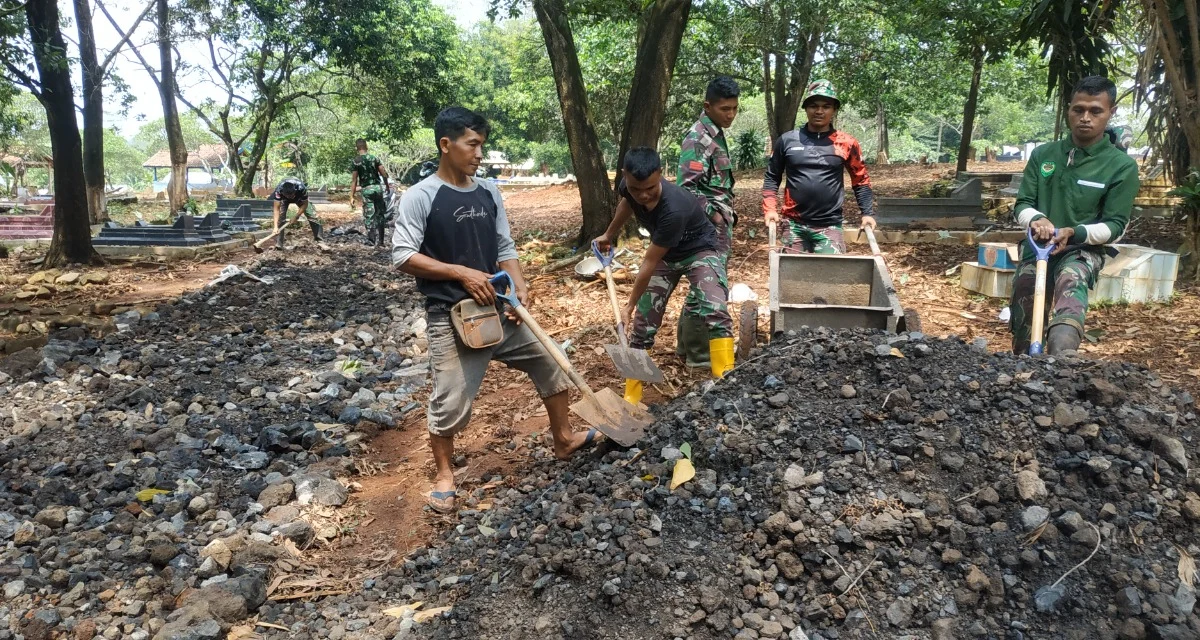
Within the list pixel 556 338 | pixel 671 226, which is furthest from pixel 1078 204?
pixel 556 338

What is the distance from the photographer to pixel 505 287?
3.66m

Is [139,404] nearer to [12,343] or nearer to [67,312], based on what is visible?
[12,343]

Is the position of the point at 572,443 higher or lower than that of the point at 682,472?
lower

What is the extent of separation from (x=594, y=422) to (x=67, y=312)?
284 inches

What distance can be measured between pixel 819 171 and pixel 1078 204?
1.51 m

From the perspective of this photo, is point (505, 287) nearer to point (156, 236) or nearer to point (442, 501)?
point (442, 501)

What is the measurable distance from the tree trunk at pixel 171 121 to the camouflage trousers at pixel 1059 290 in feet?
64.8

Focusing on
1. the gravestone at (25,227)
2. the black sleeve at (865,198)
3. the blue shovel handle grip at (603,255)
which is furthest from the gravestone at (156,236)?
the black sleeve at (865,198)

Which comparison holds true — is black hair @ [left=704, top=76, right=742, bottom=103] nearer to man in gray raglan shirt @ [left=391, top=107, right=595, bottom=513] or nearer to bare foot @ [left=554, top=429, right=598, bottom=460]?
man in gray raglan shirt @ [left=391, top=107, right=595, bottom=513]

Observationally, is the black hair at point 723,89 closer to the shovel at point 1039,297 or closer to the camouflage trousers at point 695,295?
the camouflage trousers at point 695,295

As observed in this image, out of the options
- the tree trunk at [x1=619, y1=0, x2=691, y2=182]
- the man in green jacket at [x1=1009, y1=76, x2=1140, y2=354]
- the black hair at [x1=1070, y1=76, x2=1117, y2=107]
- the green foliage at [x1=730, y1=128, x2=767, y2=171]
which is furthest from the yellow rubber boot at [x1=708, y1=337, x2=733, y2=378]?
the green foliage at [x1=730, y1=128, x2=767, y2=171]

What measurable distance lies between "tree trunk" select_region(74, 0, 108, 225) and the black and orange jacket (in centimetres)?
1598

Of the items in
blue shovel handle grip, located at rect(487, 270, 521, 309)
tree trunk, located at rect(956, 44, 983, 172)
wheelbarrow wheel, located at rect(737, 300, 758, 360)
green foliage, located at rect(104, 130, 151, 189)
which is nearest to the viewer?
blue shovel handle grip, located at rect(487, 270, 521, 309)

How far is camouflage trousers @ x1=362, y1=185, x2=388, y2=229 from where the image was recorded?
13.7m
